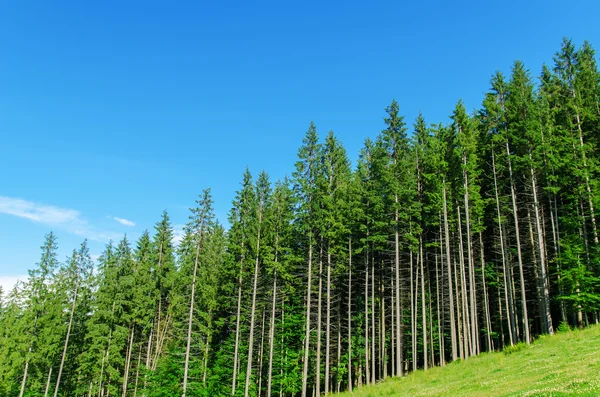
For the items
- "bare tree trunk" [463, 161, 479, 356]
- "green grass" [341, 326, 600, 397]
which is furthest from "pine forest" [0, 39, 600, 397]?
"green grass" [341, 326, 600, 397]

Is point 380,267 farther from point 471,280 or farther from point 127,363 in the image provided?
point 127,363

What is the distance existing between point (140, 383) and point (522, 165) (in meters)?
47.9

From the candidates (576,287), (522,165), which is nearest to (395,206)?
(522,165)

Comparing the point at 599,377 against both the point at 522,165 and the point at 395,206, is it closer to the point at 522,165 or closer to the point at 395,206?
the point at 395,206

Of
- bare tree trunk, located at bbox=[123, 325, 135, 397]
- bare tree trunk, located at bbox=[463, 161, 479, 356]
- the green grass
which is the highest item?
bare tree trunk, located at bbox=[463, 161, 479, 356]

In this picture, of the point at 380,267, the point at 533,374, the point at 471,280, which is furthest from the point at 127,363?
the point at 533,374

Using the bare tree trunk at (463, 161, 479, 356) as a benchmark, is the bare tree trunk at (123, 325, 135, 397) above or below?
below

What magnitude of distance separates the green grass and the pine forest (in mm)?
5135

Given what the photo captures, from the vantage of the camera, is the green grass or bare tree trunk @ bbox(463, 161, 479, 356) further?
bare tree trunk @ bbox(463, 161, 479, 356)

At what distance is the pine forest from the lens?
31188 millimetres

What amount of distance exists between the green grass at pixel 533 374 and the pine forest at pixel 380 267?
16.8ft

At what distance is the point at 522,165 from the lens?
103ft

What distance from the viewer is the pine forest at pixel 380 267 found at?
102 feet

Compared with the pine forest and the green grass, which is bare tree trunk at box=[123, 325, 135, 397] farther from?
the green grass
